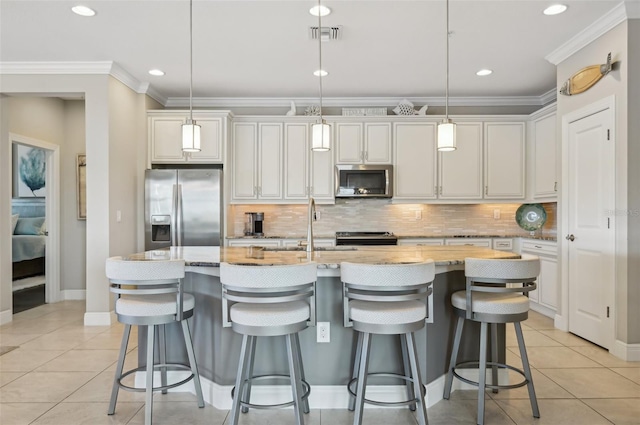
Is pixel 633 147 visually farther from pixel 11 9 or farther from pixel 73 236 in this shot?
pixel 73 236

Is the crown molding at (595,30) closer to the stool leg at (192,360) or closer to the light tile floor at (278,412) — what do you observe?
the light tile floor at (278,412)

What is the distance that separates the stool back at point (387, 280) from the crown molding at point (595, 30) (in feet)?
8.63

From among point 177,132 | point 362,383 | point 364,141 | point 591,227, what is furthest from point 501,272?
point 177,132

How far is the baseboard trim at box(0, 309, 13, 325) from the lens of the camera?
14.4ft

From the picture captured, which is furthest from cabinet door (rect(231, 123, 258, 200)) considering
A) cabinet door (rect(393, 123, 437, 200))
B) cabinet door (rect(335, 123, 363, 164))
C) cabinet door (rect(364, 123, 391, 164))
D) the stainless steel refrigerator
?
cabinet door (rect(393, 123, 437, 200))

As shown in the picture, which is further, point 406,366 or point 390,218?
point 390,218

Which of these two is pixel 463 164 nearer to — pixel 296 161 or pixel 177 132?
pixel 296 161

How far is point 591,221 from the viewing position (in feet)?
11.9

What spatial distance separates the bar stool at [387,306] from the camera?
6.86 feet

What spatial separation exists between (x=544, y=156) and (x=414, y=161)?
152 centimetres

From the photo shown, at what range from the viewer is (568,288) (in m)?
3.96

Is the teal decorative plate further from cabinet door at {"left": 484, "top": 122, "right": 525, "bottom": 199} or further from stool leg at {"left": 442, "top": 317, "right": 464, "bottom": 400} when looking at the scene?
stool leg at {"left": 442, "top": 317, "right": 464, "bottom": 400}

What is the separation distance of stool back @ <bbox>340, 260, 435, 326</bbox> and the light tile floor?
0.77 metres

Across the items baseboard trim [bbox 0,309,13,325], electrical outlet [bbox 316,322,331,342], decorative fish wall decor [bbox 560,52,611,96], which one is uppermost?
decorative fish wall decor [bbox 560,52,611,96]
